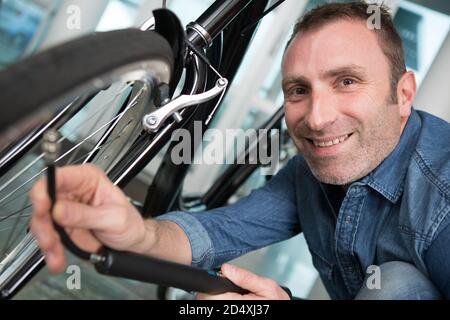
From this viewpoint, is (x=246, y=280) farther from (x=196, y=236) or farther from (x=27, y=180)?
(x=27, y=180)

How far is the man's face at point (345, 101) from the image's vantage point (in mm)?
909

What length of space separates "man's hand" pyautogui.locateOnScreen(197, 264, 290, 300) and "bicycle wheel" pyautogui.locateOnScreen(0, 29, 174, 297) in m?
0.26

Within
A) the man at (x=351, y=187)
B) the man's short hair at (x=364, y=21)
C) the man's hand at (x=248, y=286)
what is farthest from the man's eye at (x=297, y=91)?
the man's hand at (x=248, y=286)

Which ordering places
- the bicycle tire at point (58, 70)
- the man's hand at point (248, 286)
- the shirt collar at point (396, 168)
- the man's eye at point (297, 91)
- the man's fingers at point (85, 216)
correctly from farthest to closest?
the man's eye at point (297, 91) < the shirt collar at point (396, 168) < the man's hand at point (248, 286) < the man's fingers at point (85, 216) < the bicycle tire at point (58, 70)

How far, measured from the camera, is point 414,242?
2.57ft

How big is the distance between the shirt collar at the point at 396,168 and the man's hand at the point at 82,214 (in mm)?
464

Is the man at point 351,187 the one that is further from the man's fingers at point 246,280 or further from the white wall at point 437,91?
the white wall at point 437,91

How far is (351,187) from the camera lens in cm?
90

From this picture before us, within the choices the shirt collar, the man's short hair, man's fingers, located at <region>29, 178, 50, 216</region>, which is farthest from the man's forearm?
the man's short hair

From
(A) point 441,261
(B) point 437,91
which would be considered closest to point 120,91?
(A) point 441,261

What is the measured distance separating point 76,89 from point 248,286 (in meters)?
0.39

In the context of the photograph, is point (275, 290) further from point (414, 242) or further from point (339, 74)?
point (339, 74)
